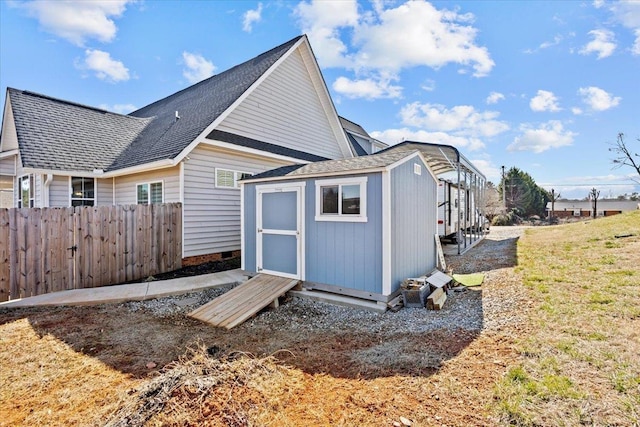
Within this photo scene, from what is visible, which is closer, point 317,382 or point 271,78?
point 317,382

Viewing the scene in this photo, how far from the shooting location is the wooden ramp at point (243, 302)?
4850mm

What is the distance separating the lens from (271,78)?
10.8 meters

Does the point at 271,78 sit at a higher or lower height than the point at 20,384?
higher

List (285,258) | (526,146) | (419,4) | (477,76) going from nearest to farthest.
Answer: (285,258)
(419,4)
(477,76)
(526,146)

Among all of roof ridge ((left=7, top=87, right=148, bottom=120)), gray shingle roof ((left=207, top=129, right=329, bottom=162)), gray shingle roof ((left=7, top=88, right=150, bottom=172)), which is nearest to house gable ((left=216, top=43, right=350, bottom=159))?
gray shingle roof ((left=207, top=129, right=329, bottom=162))

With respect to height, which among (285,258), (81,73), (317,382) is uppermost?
(81,73)

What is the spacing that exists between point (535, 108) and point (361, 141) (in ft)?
34.6

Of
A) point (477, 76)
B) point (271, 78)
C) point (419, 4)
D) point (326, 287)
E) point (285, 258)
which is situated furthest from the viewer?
point (477, 76)

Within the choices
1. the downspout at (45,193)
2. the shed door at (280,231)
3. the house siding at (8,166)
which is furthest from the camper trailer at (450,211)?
the house siding at (8,166)

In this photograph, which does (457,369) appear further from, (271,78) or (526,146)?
(526,146)

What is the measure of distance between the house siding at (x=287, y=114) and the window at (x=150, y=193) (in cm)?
262

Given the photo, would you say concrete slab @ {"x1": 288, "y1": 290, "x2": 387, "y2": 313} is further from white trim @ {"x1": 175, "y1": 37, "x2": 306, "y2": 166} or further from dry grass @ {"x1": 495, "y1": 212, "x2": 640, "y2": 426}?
white trim @ {"x1": 175, "y1": 37, "x2": 306, "y2": 166}

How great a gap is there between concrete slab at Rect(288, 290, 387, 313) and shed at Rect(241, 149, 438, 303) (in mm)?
113

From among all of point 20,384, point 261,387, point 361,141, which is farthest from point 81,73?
point 261,387
